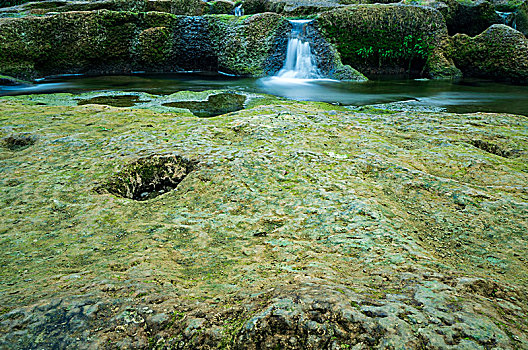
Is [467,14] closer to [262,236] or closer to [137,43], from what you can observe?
[137,43]

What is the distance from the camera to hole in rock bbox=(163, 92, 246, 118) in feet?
26.1

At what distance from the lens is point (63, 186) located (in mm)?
2918

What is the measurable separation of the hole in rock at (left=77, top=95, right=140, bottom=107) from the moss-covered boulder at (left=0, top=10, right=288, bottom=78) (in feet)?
27.0

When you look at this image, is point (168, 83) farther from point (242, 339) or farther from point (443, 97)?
point (242, 339)

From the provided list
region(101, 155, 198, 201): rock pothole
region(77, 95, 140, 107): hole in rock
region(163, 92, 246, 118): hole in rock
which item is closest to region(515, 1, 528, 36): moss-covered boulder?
region(163, 92, 246, 118): hole in rock

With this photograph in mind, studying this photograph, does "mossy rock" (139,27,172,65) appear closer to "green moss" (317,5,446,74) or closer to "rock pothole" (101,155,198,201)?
"green moss" (317,5,446,74)

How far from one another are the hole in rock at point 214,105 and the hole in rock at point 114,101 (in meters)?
1.16

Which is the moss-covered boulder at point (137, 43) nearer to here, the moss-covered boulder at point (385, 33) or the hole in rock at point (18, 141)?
the moss-covered boulder at point (385, 33)

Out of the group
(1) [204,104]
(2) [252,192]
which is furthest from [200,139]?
(1) [204,104]

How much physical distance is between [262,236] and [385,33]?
58.5 feet

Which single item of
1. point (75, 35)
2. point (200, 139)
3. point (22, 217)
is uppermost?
point (75, 35)

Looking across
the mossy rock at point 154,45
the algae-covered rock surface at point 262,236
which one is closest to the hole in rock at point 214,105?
the algae-covered rock surface at point 262,236

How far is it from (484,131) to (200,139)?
13.2 feet

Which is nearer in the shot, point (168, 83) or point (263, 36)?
point (168, 83)
